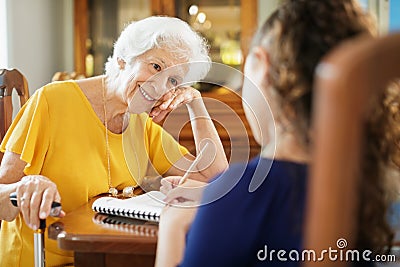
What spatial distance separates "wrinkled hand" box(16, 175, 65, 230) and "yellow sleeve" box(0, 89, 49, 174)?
294 millimetres

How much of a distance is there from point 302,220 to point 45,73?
3280mm

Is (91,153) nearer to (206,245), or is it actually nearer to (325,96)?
(206,245)

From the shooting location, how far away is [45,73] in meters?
3.88

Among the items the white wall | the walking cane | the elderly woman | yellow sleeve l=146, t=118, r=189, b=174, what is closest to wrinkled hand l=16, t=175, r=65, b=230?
the walking cane

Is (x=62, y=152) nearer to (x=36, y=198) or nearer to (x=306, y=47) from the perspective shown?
(x=36, y=198)

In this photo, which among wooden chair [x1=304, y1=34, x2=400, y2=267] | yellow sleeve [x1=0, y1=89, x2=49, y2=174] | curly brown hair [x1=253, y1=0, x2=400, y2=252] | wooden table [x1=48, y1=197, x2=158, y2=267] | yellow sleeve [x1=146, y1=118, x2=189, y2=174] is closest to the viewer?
wooden chair [x1=304, y1=34, x2=400, y2=267]

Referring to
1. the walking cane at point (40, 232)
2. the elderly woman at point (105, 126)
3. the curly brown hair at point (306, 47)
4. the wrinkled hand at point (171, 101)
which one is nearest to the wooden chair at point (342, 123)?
the curly brown hair at point (306, 47)

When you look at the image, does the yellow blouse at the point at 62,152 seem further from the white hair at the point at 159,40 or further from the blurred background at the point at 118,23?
the blurred background at the point at 118,23

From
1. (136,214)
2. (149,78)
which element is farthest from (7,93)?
(136,214)

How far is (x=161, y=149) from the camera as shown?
1.84 meters

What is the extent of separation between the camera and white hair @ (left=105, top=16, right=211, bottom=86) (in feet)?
5.34

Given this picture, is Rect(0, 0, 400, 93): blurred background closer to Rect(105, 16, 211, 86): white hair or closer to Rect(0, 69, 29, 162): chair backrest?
Rect(0, 69, 29, 162): chair backrest

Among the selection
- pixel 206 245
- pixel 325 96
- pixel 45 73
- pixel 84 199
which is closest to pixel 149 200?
pixel 84 199

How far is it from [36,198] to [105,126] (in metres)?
0.50
